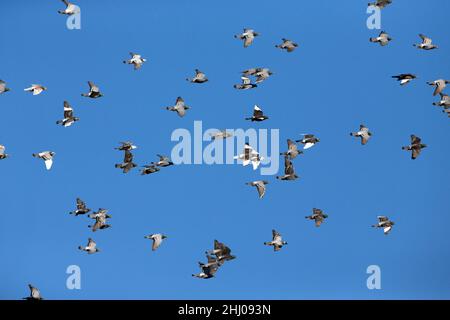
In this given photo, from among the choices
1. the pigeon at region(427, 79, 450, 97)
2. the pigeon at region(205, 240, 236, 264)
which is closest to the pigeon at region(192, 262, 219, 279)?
the pigeon at region(205, 240, 236, 264)

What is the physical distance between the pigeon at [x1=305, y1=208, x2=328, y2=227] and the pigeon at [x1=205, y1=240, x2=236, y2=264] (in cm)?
556

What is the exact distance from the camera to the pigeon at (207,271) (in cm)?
4478

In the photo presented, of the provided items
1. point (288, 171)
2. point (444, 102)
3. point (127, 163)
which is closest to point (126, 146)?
point (127, 163)

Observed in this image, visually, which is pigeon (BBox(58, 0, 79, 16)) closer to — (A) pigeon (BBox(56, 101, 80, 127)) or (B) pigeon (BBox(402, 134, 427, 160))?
(A) pigeon (BBox(56, 101, 80, 127))

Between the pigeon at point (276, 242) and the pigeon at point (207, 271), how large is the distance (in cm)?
239

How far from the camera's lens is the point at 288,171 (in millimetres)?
48469

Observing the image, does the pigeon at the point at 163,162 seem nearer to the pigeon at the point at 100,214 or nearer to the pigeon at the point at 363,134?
the pigeon at the point at 100,214

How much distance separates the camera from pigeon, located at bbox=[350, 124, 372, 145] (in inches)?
1913

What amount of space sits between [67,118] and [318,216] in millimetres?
9139
